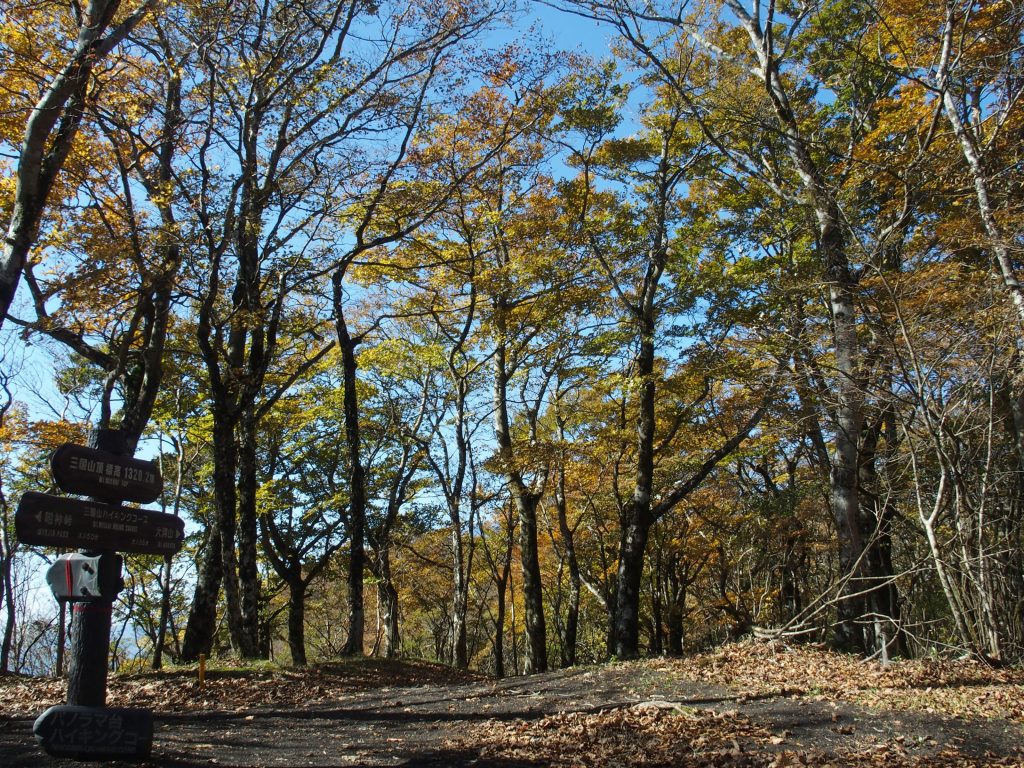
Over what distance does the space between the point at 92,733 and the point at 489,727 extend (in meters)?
3.20

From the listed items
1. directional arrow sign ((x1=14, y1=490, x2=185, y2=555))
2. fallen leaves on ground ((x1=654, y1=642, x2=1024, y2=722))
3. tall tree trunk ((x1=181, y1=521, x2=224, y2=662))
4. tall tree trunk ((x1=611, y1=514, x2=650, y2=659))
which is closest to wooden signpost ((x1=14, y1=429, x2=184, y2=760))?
directional arrow sign ((x1=14, y1=490, x2=185, y2=555))

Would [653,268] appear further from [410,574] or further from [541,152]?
[410,574]

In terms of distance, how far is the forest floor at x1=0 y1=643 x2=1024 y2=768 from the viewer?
4.83m

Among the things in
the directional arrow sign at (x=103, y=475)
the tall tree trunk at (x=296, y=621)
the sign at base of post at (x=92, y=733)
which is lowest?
the tall tree trunk at (x=296, y=621)

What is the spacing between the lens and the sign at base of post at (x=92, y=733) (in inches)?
166

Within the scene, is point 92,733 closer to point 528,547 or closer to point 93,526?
point 93,526

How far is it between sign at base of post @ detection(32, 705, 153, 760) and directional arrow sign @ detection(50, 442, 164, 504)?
53.0 inches

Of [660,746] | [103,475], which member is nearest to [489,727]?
[660,746]

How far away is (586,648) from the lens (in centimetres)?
3198

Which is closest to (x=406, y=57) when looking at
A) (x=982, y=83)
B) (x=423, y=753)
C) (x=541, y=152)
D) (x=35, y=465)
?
(x=541, y=152)

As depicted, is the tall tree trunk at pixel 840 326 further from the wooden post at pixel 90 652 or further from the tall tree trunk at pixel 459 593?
the tall tree trunk at pixel 459 593

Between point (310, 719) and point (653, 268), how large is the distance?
1005 centimetres

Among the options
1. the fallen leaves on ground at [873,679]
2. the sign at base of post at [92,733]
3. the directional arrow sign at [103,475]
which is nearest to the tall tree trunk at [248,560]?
the fallen leaves on ground at [873,679]

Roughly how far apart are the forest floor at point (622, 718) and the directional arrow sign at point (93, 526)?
1.37 m
